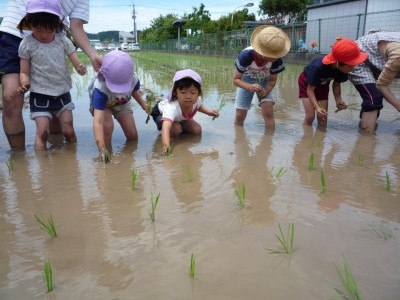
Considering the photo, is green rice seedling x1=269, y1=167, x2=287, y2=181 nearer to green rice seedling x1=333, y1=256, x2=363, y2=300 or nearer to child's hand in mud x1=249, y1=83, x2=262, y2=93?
green rice seedling x1=333, y1=256, x2=363, y2=300

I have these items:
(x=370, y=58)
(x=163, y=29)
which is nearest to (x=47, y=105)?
(x=370, y=58)

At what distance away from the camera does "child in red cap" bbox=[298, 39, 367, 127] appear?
3227 millimetres

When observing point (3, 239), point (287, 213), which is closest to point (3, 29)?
point (3, 239)

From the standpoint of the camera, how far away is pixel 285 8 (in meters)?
33.9

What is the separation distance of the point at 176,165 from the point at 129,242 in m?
1.10

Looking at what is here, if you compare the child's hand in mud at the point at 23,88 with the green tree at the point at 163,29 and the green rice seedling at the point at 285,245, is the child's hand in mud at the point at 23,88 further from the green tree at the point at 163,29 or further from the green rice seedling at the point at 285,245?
the green tree at the point at 163,29

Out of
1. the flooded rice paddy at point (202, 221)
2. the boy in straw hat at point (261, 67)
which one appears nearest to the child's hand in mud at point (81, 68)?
the flooded rice paddy at point (202, 221)

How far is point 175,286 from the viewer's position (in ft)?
3.80

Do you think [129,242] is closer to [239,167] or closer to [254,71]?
[239,167]

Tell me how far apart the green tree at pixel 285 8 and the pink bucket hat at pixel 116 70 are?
34.0 metres

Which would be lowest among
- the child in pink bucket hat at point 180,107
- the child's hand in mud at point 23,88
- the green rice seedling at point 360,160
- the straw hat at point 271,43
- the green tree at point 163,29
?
the green rice seedling at point 360,160

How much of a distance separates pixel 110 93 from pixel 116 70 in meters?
0.27

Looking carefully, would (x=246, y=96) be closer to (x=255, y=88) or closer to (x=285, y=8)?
(x=255, y=88)

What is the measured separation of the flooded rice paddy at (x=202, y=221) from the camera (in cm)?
118
